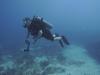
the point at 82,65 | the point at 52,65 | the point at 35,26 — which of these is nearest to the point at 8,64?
the point at 52,65

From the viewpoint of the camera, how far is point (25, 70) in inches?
1105

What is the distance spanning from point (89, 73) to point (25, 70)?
794 centimetres

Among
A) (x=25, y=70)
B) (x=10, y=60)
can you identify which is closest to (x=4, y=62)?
(x=10, y=60)

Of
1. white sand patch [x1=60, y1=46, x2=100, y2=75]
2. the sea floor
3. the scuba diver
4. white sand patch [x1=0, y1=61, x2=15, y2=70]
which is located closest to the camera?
the scuba diver

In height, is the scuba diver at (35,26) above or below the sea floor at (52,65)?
below

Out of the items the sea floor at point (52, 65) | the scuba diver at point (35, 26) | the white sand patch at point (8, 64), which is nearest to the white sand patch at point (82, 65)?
the sea floor at point (52, 65)

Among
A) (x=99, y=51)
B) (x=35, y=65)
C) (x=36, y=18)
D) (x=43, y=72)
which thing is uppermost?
Answer: (x=99, y=51)

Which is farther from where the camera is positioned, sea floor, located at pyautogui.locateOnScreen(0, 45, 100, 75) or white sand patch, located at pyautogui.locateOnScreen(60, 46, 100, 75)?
white sand patch, located at pyautogui.locateOnScreen(60, 46, 100, 75)

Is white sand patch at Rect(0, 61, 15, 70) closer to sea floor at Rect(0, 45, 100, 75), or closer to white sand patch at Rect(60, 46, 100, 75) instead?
sea floor at Rect(0, 45, 100, 75)

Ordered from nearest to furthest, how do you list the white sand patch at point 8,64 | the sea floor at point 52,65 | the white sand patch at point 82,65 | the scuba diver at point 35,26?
the scuba diver at point 35,26 → the sea floor at point 52,65 → the white sand patch at point 82,65 → the white sand patch at point 8,64

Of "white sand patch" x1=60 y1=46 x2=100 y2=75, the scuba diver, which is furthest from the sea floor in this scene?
the scuba diver

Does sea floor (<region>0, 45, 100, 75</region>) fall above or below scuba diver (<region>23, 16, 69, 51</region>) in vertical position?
above

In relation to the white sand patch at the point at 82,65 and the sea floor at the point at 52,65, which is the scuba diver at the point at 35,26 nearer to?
the sea floor at the point at 52,65

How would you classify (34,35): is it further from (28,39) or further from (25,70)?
(25,70)
